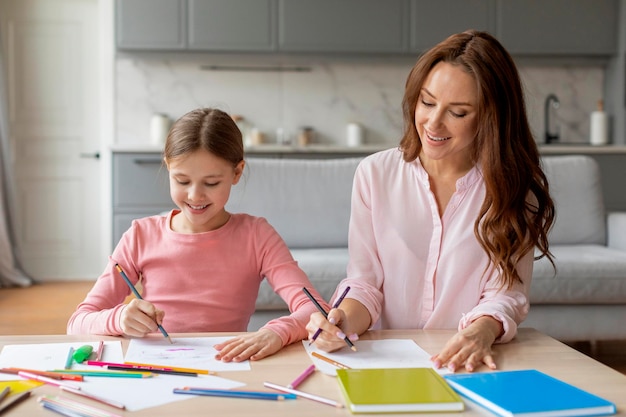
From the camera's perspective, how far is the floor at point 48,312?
9.75ft

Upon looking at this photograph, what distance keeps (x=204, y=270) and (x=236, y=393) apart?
0.64 metres

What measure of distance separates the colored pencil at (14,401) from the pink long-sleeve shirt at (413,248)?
2.38ft

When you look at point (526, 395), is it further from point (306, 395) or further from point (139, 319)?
point (139, 319)

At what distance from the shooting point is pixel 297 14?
15.2 feet

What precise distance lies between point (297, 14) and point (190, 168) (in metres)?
3.46

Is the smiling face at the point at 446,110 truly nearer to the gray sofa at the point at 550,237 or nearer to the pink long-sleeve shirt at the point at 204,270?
the pink long-sleeve shirt at the point at 204,270

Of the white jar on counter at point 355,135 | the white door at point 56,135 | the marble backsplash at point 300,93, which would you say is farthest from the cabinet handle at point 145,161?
the white jar on counter at point 355,135

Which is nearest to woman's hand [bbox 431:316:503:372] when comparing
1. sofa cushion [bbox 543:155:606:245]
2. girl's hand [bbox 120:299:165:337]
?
girl's hand [bbox 120:299:165:337]

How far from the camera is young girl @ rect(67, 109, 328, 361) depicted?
1.40 metres

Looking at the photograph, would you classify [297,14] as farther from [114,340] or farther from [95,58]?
[114,340]

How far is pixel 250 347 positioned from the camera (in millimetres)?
1041

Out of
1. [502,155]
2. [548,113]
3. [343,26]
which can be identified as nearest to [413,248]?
[502,155]

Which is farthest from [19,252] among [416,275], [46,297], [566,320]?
[416,275]

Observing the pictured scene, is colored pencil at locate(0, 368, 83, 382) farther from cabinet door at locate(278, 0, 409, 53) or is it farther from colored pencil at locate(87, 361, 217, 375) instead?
cabinet door at locate(278, 0, 409, 53)
